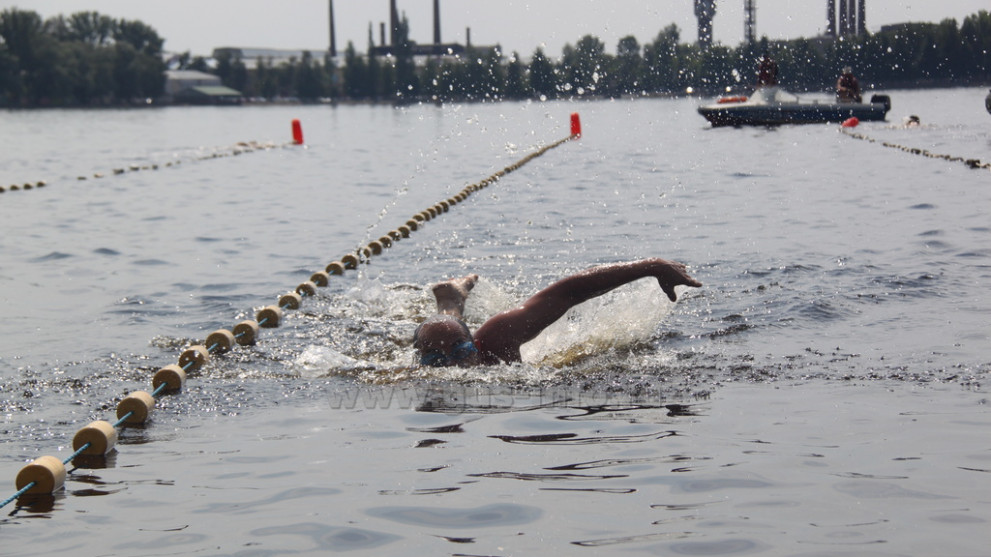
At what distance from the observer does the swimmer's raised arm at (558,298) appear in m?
6.86

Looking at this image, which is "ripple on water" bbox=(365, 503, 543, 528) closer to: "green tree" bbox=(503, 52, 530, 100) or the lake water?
the lake water

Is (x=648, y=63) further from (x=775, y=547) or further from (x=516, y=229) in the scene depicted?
(x=775, y=547)

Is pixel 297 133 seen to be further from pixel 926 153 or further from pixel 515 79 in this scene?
pixel 515 79

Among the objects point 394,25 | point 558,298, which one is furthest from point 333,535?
point 394,25

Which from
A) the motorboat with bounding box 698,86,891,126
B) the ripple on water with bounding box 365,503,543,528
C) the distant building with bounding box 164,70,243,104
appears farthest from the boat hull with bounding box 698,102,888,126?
the distant building with bounding box 164,70,243,104

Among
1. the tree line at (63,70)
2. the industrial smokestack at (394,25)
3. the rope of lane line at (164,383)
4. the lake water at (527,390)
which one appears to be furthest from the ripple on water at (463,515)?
the industrial smokestack at (394,25)

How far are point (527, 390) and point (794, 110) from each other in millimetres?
35793

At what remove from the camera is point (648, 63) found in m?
89.0

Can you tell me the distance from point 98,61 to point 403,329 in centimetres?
12758

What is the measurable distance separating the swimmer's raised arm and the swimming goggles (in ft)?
0.28

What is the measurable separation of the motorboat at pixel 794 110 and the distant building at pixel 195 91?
10707 cm

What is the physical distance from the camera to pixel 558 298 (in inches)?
289

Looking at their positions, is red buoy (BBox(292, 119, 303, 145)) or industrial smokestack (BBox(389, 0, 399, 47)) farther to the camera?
industrial smokestack (BBox(389, 0, 399, 47))

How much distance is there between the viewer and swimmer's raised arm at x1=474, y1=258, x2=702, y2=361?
686 cm
